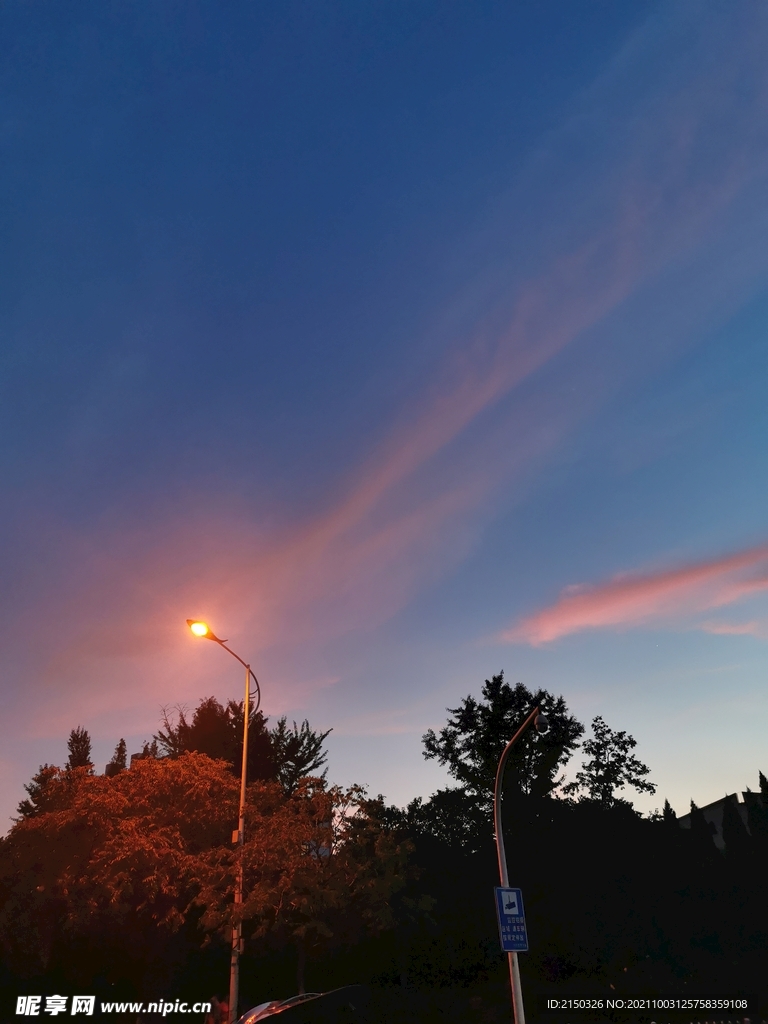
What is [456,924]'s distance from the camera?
35594 millimetres

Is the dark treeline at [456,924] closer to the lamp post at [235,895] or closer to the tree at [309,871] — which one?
the tree at [309,871]

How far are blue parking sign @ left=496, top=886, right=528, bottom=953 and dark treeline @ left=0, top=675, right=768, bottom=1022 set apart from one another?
11.1m

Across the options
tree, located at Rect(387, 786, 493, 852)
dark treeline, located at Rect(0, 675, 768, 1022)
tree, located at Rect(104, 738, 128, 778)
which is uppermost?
tree, located at Rect(104, 738, 128, 778)

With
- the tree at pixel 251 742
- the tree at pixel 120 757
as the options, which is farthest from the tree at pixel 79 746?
the tree at pixel 251 742

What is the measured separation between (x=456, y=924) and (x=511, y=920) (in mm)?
21479

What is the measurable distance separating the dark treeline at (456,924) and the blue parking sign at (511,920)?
11.1 m

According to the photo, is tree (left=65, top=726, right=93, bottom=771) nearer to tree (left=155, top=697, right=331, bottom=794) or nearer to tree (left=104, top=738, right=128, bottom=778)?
tree (left=104, top=738, right=128, bottom=778)

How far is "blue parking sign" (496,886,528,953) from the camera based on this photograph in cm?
1667

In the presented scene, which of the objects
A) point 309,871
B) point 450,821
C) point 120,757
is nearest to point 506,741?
point 450,821

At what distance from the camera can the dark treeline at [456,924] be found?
29578 millimetres

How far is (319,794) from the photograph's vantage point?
93.1 ft

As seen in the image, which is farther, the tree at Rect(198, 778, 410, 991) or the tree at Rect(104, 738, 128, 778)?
the tree at Rect(104, 738, 128, 778)

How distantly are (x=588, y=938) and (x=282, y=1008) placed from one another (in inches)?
1004

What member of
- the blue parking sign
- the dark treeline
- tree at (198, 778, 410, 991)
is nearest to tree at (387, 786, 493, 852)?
the dark treeline
